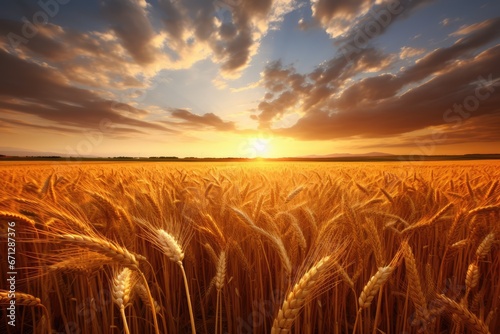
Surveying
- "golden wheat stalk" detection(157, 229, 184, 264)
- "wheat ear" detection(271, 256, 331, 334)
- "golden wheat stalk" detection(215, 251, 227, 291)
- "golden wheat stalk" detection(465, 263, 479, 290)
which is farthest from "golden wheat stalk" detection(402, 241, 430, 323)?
"golden wheat stalk" detection(157, 229, 184, 264)

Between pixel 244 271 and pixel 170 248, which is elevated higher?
pixel 170 248

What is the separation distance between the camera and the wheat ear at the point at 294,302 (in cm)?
81

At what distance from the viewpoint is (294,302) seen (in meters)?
0.85

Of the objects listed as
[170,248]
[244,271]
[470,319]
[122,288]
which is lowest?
[244,271]

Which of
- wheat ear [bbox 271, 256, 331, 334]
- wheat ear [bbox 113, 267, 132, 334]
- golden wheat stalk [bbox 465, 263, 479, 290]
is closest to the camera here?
wheat ear [bbox 271, 256, 331, 334]

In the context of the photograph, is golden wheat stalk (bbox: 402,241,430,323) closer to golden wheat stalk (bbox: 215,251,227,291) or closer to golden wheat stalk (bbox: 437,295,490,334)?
golden wheat stalk (bbox: 437,295,490,334)

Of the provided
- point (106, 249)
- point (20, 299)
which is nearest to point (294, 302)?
point (106, 249)

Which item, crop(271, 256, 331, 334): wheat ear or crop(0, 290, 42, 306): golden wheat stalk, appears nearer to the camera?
crop(271, 256, 331, 334): wheat ear

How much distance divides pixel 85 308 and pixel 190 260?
0.78m

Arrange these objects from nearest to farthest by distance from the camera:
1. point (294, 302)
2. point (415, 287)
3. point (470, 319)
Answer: point (294, 302) < point (470, 319) < point (415, 287)

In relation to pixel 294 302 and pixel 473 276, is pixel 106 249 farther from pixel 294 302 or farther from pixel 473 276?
pixel 473 276

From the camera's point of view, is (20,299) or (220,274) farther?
(220,274)

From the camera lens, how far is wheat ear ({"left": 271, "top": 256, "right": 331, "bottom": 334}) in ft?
2.64

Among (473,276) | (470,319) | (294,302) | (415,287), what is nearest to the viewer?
(294,302)
